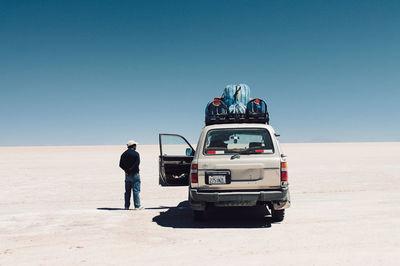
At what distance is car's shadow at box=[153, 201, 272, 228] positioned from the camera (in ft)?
23.7

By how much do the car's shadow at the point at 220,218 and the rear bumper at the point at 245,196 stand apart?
701 mm

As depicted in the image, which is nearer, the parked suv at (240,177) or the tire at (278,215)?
the parked suv at (240,177)

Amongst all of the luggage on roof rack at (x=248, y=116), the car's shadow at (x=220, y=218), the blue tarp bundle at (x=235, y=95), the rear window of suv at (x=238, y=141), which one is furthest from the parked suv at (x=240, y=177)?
the blue tarp bundle at (x=235, y=95)

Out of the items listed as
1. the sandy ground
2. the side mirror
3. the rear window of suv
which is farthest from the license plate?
the side mirror

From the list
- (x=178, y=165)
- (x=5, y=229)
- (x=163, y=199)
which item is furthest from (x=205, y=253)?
(x=163, y=199)

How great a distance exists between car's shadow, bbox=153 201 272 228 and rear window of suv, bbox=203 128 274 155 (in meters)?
1.49

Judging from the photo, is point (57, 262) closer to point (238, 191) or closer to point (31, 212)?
point (238, 191)

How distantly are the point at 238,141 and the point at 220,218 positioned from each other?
1788mm

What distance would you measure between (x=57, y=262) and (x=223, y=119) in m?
4.70

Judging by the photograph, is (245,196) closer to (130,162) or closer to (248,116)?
(248,116)

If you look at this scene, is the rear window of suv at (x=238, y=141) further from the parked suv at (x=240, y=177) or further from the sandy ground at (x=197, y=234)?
the sandy ground at (x=197, y=234)

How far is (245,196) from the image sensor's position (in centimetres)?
665

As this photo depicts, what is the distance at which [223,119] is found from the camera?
826 centimetres

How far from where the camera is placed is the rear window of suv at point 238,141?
6984mm
